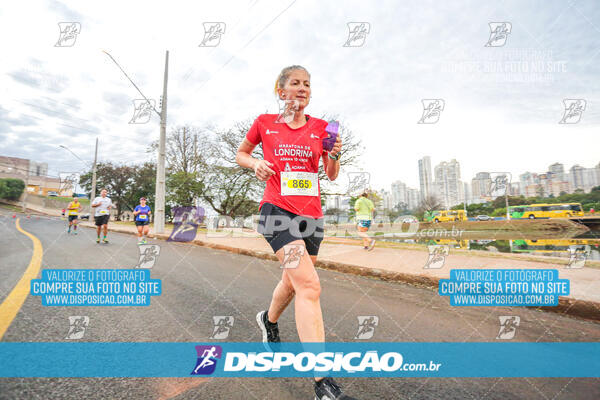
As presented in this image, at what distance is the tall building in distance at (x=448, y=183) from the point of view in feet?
105

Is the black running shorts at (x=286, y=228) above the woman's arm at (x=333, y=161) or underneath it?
underneath

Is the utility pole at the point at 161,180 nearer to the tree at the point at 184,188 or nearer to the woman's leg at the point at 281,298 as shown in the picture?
the tree at the point at 184,188

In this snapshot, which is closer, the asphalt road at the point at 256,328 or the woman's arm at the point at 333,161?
the asphalt road at the point at 256,328

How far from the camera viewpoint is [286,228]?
5.75 feet

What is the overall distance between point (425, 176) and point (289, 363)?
33.1m

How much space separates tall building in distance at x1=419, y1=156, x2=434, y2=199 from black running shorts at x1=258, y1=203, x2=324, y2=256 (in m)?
31.0

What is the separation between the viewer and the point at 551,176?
13930mm

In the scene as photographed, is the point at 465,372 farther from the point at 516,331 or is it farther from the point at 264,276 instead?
the point at 264,276

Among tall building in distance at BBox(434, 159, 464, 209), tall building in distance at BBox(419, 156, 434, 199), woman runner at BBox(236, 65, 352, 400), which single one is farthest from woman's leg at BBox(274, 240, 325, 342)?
tall building in distance at BBox(434, 159, 464, 209)

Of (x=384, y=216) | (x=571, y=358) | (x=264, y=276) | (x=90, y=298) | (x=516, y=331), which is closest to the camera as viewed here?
(x=571, y=358)

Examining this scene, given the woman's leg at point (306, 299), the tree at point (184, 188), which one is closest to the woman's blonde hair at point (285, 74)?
the woman's leg at point (306, 299)

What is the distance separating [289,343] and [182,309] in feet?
4.41

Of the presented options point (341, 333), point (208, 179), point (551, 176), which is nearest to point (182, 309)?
point (341, 333)

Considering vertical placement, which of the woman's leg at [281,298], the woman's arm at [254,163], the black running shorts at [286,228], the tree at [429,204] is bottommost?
the woman's leg at [281,298]
